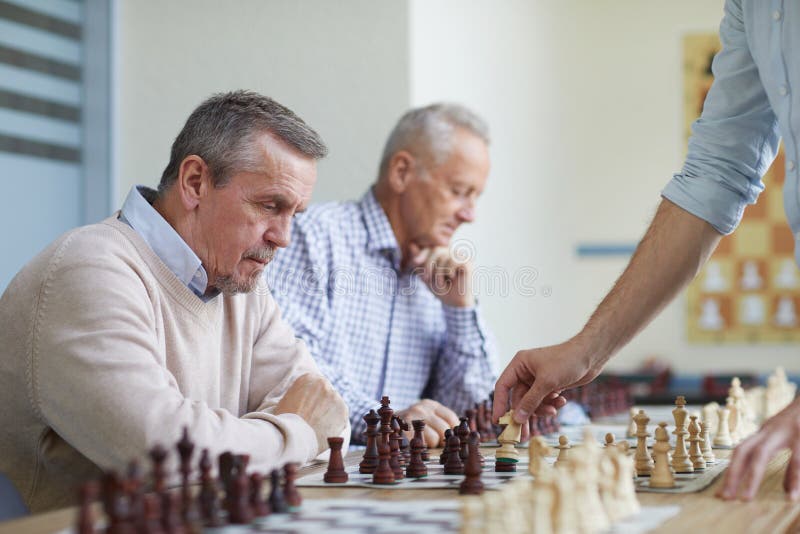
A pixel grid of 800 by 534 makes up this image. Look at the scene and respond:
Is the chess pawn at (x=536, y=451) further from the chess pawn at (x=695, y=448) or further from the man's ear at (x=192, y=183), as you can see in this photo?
the man's ear at (x=192, y=183)

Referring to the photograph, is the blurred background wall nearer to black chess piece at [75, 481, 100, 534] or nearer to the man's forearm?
the man's forearm

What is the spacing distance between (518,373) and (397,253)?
1.35 metres

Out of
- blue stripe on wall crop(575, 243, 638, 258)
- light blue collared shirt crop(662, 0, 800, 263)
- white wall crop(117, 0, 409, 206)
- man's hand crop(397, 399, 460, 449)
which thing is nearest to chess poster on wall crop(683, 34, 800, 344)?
blue stripe on wall crop(575, 243, 638, 258)

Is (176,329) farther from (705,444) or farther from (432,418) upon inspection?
(705,444)

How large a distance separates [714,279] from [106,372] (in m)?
5.40

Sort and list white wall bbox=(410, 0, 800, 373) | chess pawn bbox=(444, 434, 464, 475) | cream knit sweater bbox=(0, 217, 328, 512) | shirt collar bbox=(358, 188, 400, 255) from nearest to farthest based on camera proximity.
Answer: cream knit sweater bbox=(0, 217, 328, 512) → chess pawn bbox=(444, 434, 464, 475) → shirt collar bbox=(358, 188, 400, 255) → white wall bbox=(410, 0, 800, 373)

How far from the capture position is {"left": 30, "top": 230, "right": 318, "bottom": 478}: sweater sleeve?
1705 mm

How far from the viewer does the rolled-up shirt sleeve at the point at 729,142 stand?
2.12m

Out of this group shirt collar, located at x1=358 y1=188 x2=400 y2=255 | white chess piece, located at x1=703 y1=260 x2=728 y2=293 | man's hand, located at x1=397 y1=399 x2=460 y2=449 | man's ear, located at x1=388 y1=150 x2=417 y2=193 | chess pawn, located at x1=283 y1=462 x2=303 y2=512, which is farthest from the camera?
white chess piece, located at x1=703 y1=260 x2=728 y2=293

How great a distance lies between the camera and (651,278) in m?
2.11

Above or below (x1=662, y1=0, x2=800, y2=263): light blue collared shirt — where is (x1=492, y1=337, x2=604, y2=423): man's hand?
below

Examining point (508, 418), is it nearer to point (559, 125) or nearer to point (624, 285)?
point (624, 285)

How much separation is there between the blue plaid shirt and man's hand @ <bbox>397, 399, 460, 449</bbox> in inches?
23.0

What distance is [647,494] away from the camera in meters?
1.63
